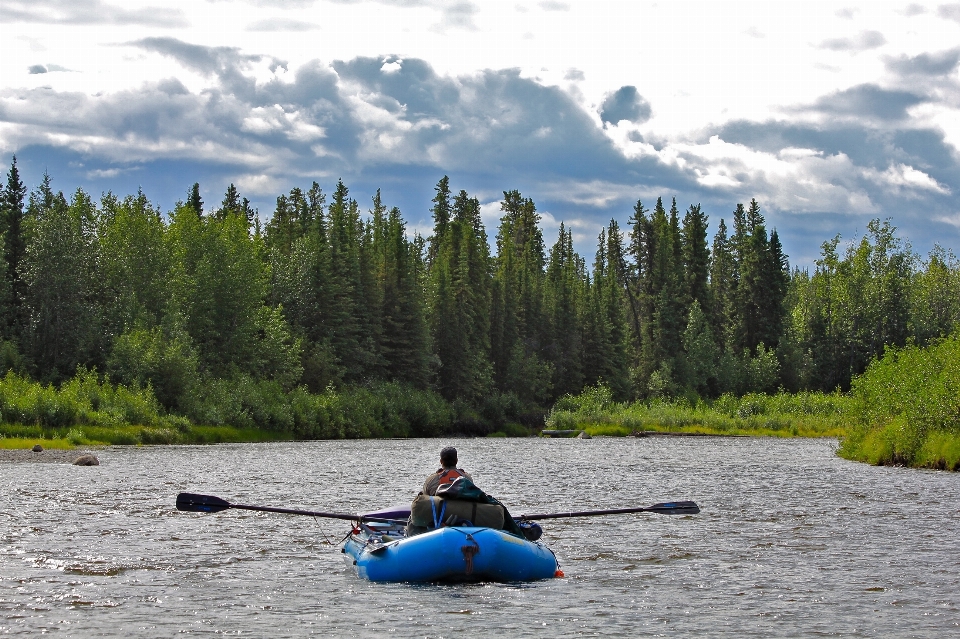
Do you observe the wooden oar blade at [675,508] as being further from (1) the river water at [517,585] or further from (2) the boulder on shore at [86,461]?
(2) the boulder on shore at [86,461]

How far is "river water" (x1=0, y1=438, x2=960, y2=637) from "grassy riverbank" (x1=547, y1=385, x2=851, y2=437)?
47.2 metres

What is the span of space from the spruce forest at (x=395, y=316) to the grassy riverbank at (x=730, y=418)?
3480 millimetres

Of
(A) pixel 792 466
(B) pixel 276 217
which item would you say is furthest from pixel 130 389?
(B) pixel 276 217

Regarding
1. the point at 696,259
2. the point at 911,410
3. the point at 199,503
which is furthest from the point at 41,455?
the point at 696,259

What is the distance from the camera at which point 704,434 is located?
85.2 meters

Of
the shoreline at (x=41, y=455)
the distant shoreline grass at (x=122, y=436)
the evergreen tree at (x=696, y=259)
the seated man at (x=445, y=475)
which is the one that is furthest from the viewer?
the evergreen tree at (x=696, y=259)

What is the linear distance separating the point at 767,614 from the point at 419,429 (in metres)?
74.1

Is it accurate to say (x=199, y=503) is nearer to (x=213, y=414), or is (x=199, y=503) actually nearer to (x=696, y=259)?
(x=213, y=414)

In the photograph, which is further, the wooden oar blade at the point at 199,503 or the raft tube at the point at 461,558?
the wooden oar blade at the point at 199,503

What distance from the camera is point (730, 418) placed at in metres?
89.2

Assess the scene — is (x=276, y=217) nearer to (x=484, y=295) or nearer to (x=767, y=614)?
(x=484, y=295)

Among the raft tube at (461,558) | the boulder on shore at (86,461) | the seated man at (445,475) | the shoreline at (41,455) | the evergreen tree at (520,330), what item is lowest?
the shoreline at (41,455)

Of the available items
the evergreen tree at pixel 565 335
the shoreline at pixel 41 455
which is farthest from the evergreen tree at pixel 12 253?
the evergreen tree at pixel 565 335

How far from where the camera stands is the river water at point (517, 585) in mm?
14672
